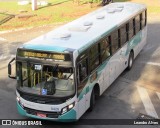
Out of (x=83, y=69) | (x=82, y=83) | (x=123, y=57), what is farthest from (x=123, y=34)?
(x=82, y=83)

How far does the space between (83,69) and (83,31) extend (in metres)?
2.09

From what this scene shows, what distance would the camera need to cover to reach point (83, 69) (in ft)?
39.1

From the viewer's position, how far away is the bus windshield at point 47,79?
11.3 metres

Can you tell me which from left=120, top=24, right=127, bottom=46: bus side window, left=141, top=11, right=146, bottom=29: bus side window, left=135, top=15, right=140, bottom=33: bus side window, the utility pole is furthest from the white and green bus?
the utility pole

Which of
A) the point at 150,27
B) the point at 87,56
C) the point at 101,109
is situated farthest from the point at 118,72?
the point at 150,27

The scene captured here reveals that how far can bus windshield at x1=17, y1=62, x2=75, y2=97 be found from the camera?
11.3 m

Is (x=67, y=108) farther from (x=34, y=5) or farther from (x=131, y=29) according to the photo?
(x=34, y=5)

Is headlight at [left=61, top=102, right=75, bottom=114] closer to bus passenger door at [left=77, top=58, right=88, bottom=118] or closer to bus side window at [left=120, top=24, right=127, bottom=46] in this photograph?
bus passenger door at [left=77, top=58, right=88, bottom=118]

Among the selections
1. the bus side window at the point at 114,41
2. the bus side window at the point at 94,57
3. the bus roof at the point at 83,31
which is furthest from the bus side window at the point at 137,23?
the bus side window at the point at 94,57

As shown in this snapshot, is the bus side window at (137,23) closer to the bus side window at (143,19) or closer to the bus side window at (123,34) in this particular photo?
the bus side window at (143,19)

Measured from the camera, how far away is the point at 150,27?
81.9 ft

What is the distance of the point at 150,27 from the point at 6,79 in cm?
1203

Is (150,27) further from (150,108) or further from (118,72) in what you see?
(150,108)

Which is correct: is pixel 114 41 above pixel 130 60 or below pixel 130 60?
above
